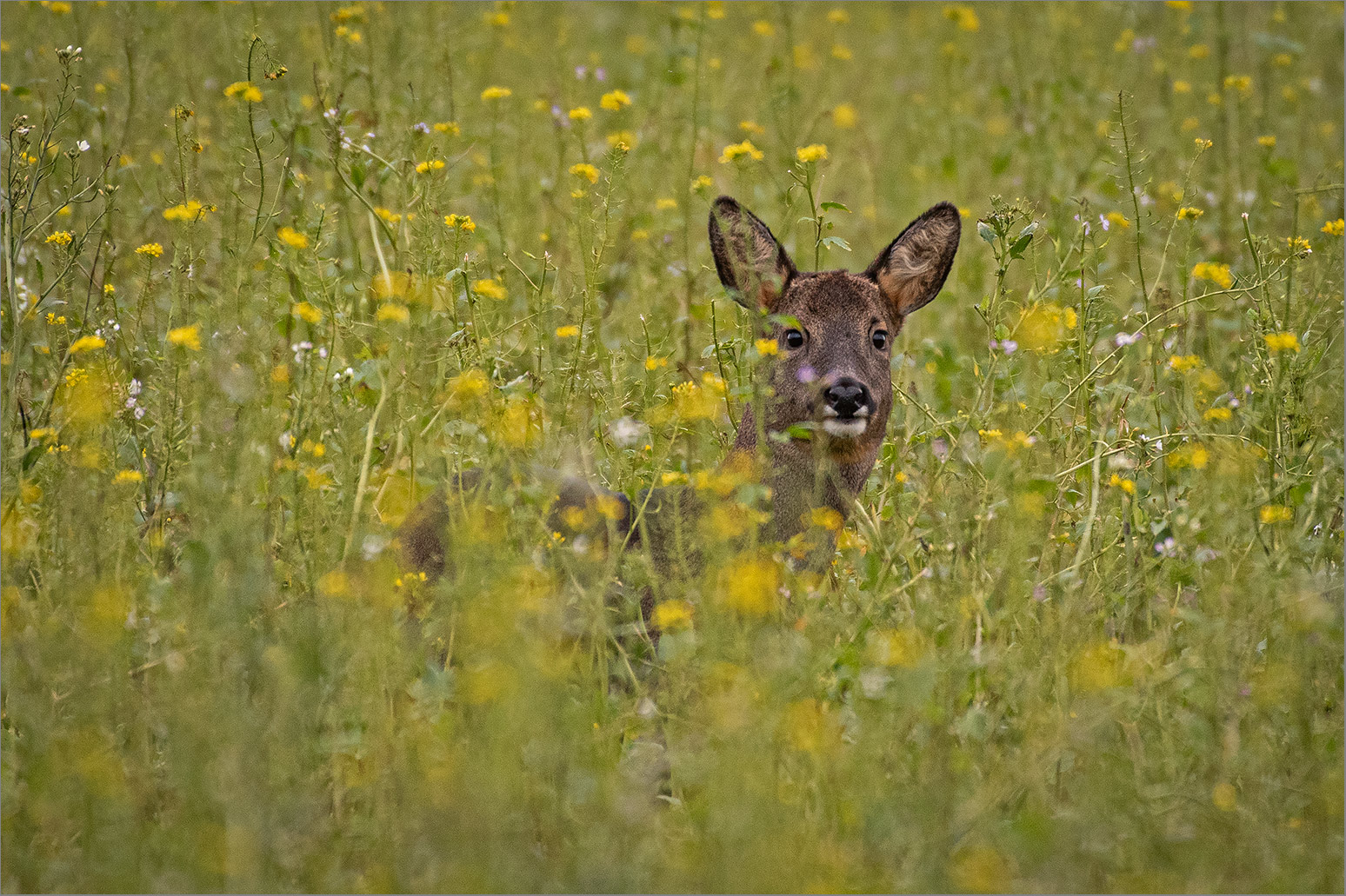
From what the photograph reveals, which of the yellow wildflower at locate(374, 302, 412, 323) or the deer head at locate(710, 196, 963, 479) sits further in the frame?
the deer head at locate(710, 196, 963, 479)

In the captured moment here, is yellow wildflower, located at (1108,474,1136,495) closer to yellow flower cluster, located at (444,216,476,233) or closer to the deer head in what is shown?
the deer head

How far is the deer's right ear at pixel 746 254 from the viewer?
15.5ft

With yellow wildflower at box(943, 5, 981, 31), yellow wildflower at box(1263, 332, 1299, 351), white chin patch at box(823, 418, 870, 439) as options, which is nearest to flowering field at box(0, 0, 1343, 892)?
yellow wildflower at box(1263, 332, 1299, 351)

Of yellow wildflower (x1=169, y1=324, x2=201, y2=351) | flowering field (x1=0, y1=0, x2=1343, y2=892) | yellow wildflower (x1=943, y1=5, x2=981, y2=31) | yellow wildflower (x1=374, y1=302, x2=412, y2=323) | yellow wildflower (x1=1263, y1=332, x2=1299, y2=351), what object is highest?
yellow wildflower (x1=943, y1=5, x2=981, y2=31)

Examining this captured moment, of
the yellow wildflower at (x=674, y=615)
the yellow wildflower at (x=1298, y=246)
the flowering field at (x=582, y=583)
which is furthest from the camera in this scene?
the yellow wildflower at (x=1298, y=246)

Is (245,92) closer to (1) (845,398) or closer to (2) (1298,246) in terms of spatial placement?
(1) (845,398)

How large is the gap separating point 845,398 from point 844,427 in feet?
0.32

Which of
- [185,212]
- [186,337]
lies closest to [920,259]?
[185,212]

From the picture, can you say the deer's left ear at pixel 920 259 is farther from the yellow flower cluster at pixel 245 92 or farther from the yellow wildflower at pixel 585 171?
the yellow flower cluster at pixel 245 92

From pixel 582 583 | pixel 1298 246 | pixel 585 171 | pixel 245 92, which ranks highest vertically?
pixel 245 92

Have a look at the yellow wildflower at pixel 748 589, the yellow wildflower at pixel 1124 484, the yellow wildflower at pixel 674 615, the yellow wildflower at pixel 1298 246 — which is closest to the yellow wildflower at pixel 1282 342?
the yellow wildflower at pixel 1298 246

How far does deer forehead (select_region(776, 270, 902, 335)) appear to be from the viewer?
16.0 ft

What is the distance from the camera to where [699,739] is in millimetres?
3256

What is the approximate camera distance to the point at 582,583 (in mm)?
4152
